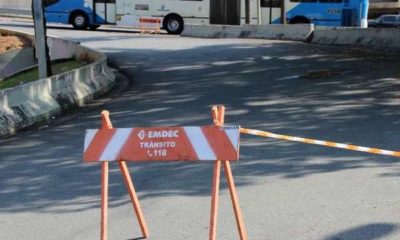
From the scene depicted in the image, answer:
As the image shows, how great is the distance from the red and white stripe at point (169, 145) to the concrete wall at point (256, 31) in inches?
886

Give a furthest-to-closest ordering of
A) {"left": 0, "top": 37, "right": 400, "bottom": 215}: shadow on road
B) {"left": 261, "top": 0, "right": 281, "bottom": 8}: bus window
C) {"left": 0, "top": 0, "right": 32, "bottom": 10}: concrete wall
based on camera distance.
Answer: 1. {"left": 0, "top": 0, "right": 32, "bottom": 10}: concrete wall
2. {"left": 261, "top": 0, "right": 281, "bottom": 8}: bus window
3. {"left": 0, "top": 37, "right": 400, "bottom": 215}: shadow on road

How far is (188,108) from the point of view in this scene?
11.9 meters

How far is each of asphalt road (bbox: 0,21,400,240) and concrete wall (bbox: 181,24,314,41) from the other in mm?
11467

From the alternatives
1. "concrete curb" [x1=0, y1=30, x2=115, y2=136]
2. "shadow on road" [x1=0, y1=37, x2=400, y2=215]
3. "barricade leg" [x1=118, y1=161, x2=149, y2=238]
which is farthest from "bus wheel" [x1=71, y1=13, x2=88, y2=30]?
"barricade leg" [x1=118, y1=161, x2=149, y2=238]

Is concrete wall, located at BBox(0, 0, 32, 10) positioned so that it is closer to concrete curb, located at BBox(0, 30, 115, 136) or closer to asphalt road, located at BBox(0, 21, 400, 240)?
concrete curb, located at BBox(0, 30, 115, 136)

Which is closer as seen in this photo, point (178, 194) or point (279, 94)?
point (178, 194)

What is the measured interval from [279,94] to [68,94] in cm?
426

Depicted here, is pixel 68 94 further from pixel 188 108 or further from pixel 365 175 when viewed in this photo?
pixel 365 175

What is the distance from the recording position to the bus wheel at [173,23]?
116 ft

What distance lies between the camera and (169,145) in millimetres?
4754

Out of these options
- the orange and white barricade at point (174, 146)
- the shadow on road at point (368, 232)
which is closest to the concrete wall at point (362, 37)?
the shadow on road at point (368, 232)

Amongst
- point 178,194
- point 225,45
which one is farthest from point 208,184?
point 225,45

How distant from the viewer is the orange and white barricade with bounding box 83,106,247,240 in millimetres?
4609

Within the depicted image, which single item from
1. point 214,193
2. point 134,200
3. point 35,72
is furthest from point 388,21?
point 214,193
